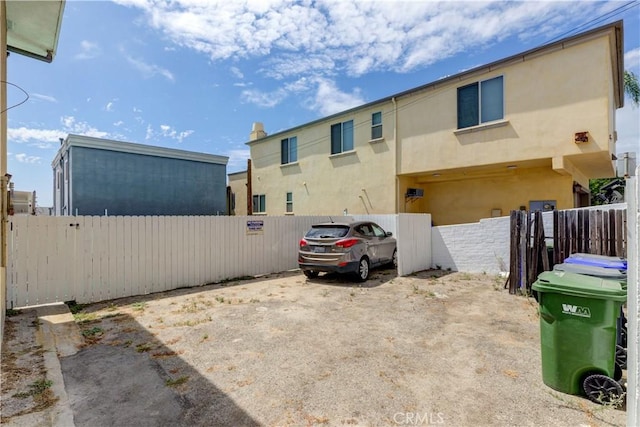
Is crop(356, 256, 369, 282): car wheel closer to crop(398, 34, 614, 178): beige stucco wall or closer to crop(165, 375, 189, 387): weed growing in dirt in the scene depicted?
crop(398, 34, 614, 178): beige stucco wall

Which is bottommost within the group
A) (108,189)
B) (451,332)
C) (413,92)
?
(451,332)

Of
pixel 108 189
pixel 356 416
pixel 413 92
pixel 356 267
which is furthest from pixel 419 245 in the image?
pixel 108 189

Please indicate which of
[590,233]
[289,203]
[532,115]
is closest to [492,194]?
[532,115]

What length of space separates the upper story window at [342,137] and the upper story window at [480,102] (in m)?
5.03

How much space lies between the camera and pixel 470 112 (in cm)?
1116

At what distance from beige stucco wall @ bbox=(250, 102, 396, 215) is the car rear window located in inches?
203

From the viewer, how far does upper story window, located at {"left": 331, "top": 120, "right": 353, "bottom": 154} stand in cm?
1501

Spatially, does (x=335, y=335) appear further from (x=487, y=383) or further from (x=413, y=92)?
(x=413, y=92)

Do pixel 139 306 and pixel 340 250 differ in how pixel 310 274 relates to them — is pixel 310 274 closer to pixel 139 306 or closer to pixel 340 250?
pixel 340 250

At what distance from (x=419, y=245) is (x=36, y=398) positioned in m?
9.42

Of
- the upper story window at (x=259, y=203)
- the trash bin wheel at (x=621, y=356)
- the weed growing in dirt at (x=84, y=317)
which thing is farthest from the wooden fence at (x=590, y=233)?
the upper story window at (x=259, y=203)

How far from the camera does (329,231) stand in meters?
9.01

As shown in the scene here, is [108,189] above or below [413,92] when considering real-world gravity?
below

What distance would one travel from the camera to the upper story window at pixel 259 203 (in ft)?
64.1
